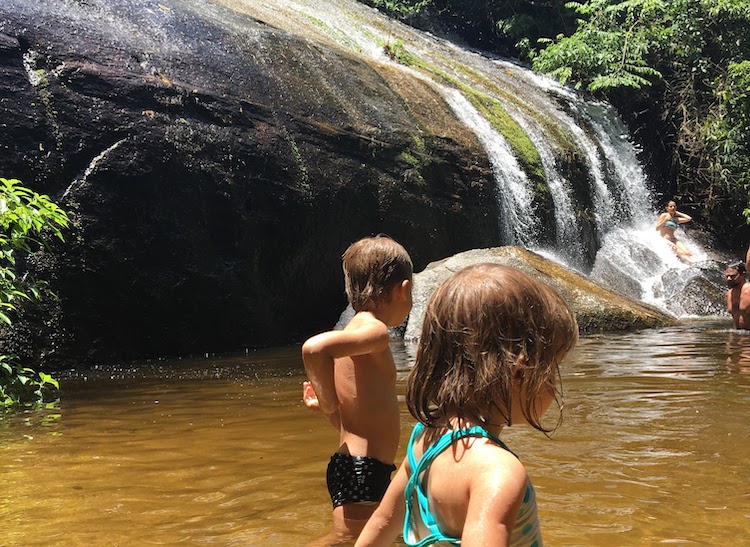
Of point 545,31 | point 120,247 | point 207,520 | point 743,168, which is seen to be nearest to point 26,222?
point 207,520

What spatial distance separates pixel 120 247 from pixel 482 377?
25.4 ft

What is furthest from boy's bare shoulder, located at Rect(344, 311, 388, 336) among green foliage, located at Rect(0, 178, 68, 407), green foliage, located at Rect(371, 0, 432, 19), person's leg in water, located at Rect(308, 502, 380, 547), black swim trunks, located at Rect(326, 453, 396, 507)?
green foliage, located at Rect(371, 0, 432, 19)

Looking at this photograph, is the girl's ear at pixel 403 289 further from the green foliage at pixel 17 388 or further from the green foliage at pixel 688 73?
the green foliage at pixel 688 73

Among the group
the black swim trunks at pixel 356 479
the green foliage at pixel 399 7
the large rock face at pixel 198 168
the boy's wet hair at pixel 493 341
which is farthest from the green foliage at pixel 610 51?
the boy's wet hair at pixel 493 341

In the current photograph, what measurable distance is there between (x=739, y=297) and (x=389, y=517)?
30.1ft

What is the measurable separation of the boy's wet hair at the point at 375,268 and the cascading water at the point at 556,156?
1058 centimetres

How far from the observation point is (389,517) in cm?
172

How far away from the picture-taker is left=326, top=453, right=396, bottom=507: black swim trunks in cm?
268

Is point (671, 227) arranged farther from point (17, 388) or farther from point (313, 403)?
point (313, 403)

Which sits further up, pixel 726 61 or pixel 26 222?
pixel 726 61

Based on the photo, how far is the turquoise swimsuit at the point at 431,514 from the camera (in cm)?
147

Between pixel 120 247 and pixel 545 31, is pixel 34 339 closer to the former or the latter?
pixel 120 247

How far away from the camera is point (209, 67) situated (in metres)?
10.1

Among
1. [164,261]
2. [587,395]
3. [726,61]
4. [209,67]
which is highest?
[726,61]
